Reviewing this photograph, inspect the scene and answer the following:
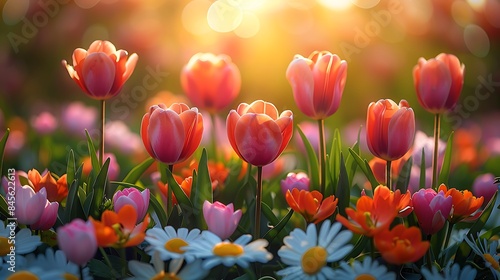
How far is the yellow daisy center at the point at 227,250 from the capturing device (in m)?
0.79

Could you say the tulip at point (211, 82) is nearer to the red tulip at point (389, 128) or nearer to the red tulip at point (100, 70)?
the red tulip at point (100, 70)

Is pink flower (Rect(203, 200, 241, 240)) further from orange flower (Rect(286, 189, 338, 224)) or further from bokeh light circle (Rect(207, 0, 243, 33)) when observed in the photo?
bokeh light circle (Rect(207, 0, 243, 33))

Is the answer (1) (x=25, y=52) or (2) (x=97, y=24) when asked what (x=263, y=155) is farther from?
(1) (x=25, y=52)

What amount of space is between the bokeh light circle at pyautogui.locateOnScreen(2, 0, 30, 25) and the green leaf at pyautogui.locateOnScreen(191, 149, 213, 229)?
1.71 meters

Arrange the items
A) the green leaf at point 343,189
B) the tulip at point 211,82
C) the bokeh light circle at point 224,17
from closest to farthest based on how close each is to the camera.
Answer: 1. the green leaf at point 343,189
2. the tulip at point 211,82
3. the bokeh light circle at point 224,17

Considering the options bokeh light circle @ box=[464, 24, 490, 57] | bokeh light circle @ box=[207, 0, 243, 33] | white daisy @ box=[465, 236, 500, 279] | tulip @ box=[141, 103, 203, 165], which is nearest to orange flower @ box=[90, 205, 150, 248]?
tulip @ box=[141, 103, 203, 165]

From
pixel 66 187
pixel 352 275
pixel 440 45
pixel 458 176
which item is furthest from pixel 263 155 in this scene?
pixel 440 45

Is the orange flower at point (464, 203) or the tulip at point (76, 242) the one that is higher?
the tulip at point (76, 242)

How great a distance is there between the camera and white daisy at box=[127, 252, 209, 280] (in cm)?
80

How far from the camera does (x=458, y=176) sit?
1.58 m

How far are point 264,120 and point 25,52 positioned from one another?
2005 mm

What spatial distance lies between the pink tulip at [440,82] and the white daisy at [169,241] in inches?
18.3

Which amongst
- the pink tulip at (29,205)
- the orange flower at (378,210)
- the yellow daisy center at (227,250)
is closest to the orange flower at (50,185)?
the pink tulip at (29,205)

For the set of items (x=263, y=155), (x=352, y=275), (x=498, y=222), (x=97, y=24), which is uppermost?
(x=97, y=24)
